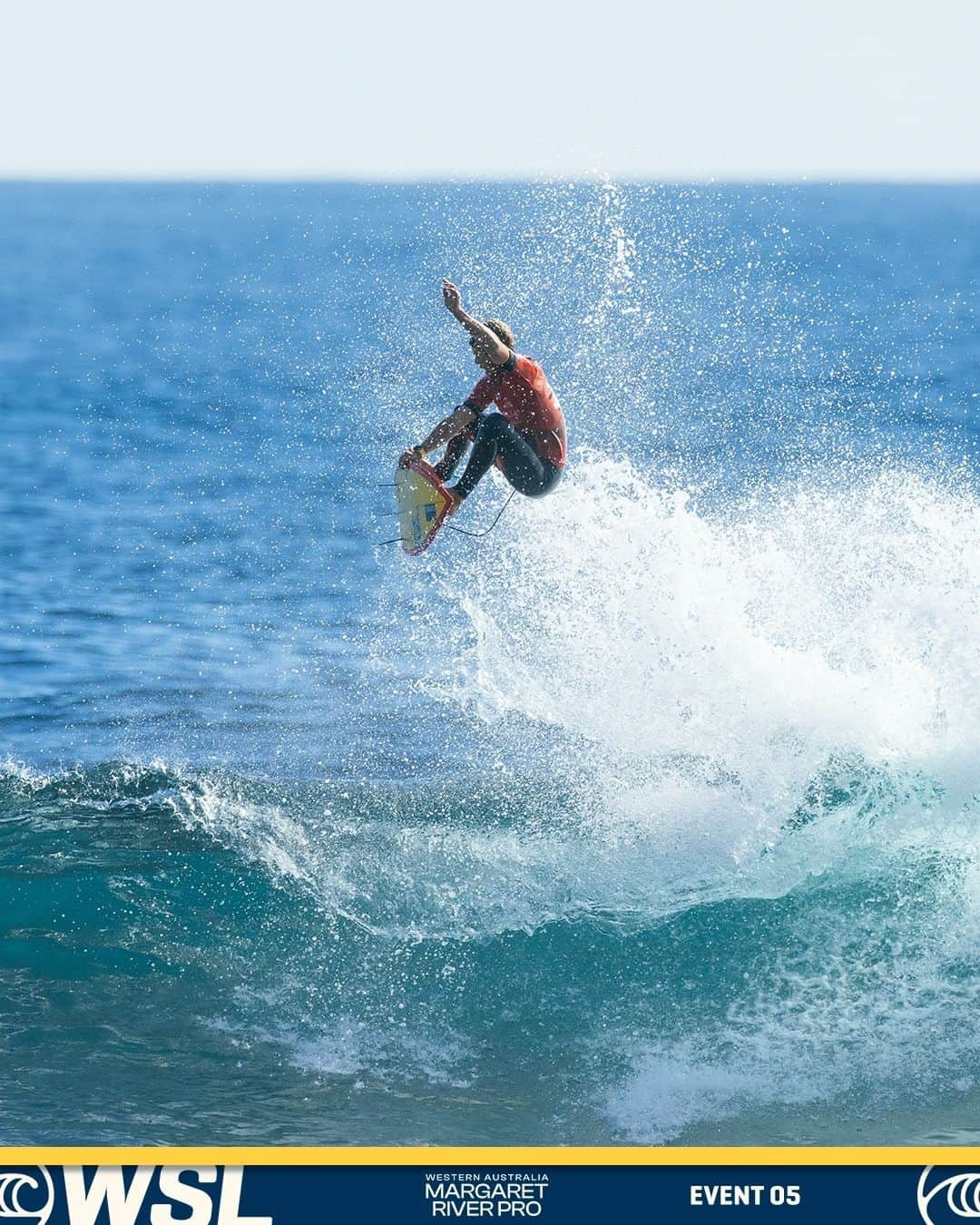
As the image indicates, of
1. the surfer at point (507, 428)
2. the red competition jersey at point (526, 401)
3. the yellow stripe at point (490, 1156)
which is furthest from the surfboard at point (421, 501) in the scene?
the yellow stripe at point (490, 1156)

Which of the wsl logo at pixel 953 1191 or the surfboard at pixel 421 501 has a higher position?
the surfboard at pixel 421 501

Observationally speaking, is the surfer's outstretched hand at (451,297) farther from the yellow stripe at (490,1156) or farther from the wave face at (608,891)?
the yellow stripe at (490,1156)

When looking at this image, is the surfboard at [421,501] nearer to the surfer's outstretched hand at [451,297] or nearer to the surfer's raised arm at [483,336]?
the surfer's raised arm at [483,336]

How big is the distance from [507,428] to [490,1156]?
5.71 m

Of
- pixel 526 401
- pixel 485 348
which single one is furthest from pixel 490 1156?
pixel 485 348

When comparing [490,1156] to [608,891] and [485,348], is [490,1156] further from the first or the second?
[485,348]

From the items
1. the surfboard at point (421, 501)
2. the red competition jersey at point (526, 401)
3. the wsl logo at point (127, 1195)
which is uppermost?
the red competition jersey at point (526, 401)

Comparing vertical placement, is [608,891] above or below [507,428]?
below

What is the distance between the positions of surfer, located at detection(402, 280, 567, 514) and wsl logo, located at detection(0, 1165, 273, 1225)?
573cm

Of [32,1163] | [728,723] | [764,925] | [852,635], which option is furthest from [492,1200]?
[852,635]

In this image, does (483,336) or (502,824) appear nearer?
(483,336)

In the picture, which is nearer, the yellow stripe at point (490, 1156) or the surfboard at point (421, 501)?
the yellow stripe at point (490, 1156)

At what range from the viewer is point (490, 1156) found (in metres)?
10.8

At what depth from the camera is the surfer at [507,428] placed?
12992 mm
